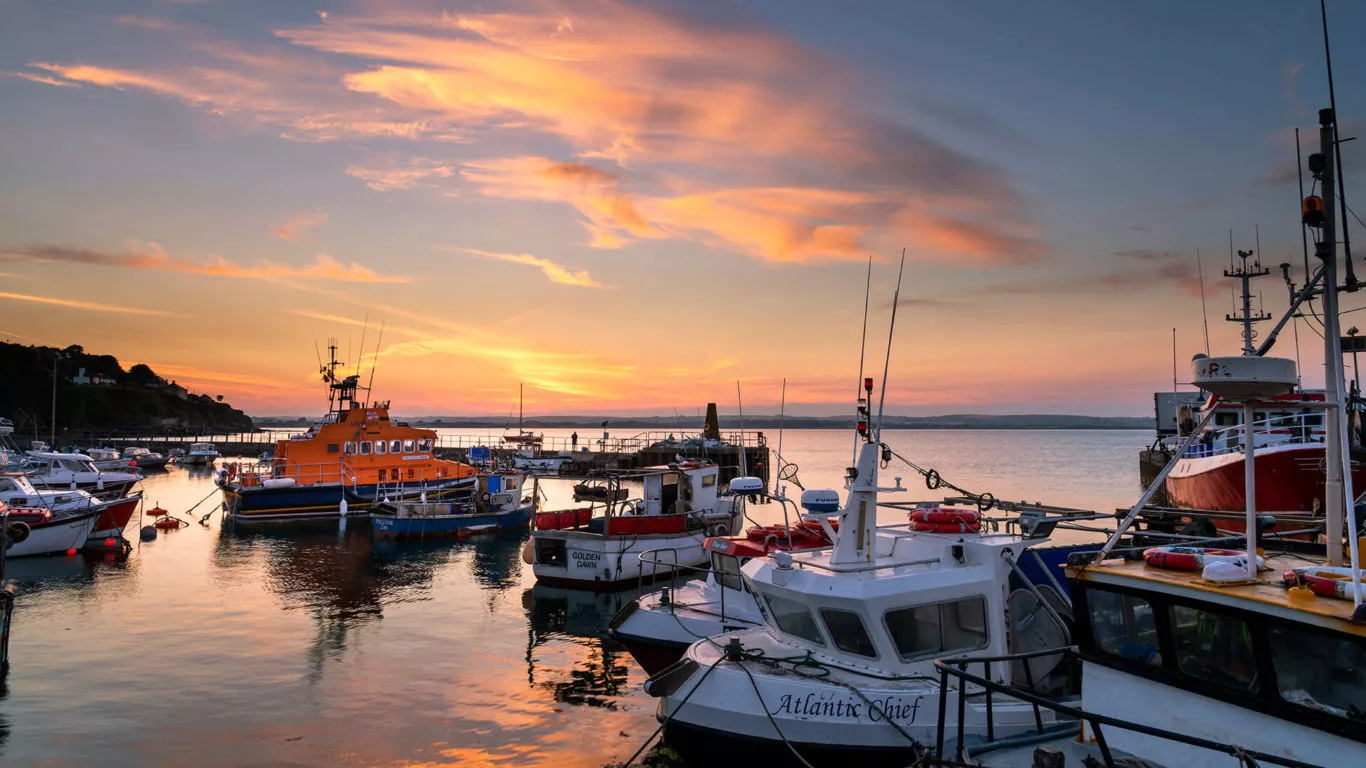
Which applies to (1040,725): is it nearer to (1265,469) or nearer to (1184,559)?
(1184,559)

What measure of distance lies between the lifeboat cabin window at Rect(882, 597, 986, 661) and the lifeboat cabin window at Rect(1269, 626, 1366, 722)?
3889 mm

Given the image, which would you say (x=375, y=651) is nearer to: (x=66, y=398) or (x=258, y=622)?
(x=258, y=622)

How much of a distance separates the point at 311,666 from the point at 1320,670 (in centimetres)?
1629

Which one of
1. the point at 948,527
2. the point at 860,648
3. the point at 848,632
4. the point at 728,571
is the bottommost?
the point at 728,571

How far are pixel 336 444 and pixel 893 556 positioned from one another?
1453 inches

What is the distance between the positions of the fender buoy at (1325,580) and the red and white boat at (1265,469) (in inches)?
424

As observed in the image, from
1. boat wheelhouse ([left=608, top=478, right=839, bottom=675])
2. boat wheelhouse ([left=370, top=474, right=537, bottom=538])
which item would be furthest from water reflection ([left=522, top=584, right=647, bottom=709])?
boat wheelhouse ([left=370, top=474, right=537, bottom=538])

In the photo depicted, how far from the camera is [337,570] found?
26.5m

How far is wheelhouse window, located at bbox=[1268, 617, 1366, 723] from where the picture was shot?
5.36m

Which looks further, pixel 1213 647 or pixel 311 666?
pixel 311 666

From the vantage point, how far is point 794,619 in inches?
393

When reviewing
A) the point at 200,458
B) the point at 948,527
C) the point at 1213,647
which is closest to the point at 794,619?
the point at 948,527

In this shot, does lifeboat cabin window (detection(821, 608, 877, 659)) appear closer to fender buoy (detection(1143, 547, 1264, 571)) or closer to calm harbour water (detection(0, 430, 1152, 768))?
fender buoy (detection(1143, 547, 1264, 571))

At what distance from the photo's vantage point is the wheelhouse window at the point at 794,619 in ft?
31.9
